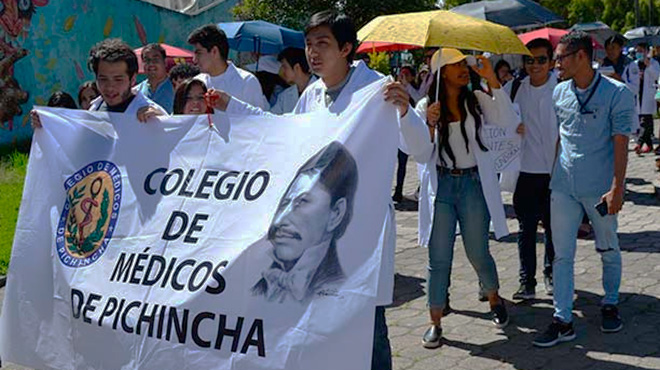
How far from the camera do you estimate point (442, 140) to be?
5.54 m

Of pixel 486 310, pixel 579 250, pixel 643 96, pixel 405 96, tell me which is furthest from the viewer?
pixel 643 96

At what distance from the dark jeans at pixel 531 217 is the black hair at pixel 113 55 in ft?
10.9

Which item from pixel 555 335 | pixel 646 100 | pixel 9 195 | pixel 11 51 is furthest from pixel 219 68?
pixel 11 51

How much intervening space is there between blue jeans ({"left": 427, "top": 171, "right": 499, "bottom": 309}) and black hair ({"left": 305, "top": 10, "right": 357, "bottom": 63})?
5.79 ft

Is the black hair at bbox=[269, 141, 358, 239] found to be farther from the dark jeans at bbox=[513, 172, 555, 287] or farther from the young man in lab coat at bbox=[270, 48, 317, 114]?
the young man in lab coat at bbox=[270, 48, 317, 114]

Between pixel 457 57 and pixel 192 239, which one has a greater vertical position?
pixel 457 57

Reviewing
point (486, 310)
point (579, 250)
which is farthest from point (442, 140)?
point (579, 250)

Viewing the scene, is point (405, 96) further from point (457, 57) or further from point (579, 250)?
point (579, 250)

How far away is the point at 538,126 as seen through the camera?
21.8ft

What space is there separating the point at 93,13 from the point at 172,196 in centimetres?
1597

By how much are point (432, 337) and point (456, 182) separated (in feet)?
3.38

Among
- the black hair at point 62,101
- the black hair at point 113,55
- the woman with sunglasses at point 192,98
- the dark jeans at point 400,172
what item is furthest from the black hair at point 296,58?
the dark jeans at point 400,172

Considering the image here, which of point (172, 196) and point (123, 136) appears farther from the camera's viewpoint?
point (123, 136)

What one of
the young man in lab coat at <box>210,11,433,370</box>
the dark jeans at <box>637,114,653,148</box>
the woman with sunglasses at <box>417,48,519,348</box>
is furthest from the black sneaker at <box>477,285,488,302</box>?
the dark jeans at <box>637,114,653,148</box>
